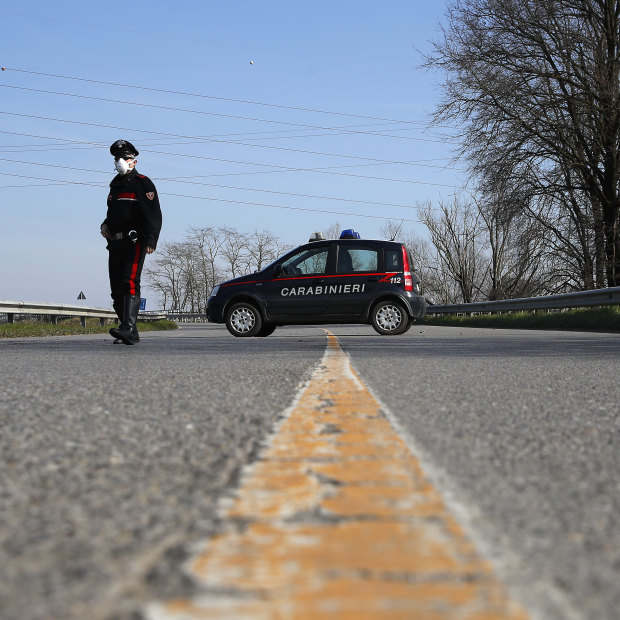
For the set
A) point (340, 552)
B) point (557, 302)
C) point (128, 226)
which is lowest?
point (340, 552)

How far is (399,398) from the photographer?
149 inches

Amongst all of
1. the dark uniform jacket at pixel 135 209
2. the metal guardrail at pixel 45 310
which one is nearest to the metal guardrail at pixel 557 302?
the dark uniform jacket at pixel 135 209

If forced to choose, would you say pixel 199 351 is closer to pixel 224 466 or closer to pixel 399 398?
pixel 399 398

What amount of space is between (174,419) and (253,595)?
193 centimetres

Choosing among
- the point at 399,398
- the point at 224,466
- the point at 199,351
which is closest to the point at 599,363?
the point at 399,398

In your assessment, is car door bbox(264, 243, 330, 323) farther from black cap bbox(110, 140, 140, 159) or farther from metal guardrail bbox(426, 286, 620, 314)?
metal guardrail bbox(426, 286, 620, 314)

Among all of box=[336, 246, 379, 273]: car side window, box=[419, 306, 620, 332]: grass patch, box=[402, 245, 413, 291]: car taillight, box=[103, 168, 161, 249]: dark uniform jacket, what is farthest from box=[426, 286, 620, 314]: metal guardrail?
box=[103, 168, 161, 249]: dark uniform jacket

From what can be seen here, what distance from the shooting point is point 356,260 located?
12.9m

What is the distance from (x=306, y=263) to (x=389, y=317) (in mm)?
1634

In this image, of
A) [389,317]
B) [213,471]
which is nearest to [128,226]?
[389,317]

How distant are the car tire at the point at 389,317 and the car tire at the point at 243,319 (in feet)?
6.18

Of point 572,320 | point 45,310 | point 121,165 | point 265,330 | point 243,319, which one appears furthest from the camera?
point 45,310

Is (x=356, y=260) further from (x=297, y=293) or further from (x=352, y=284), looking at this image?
(x=297, y=293)

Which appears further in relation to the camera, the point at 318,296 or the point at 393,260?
the point at 393,260
